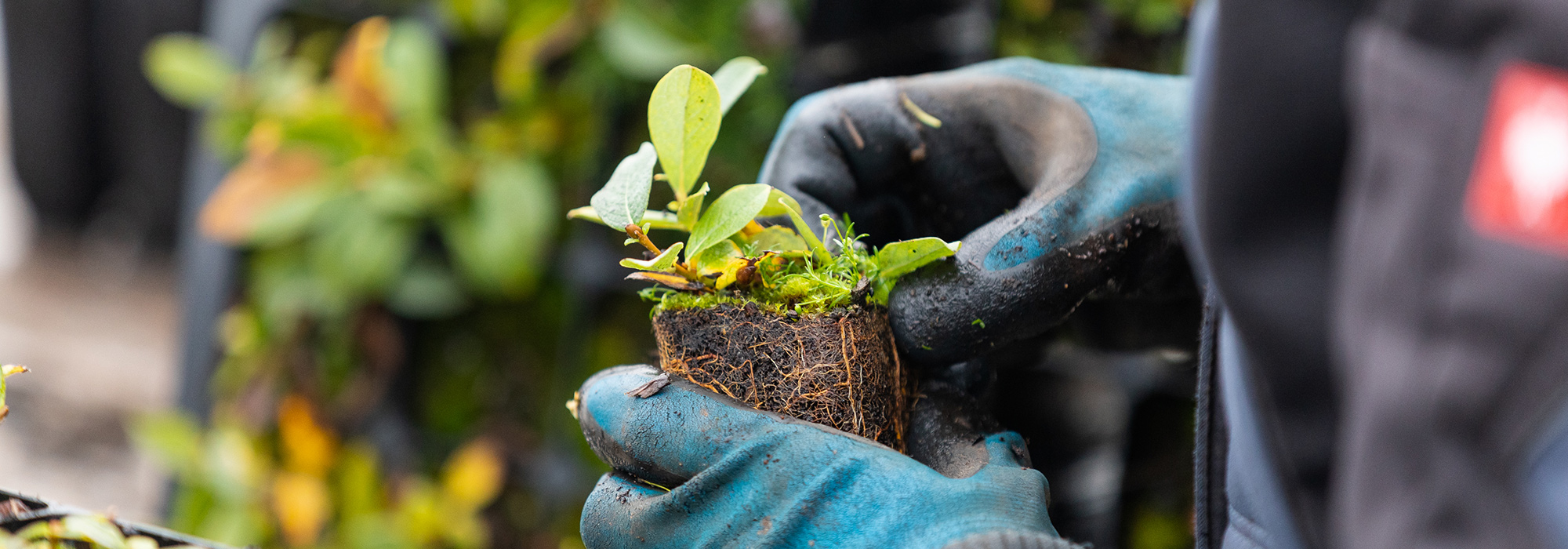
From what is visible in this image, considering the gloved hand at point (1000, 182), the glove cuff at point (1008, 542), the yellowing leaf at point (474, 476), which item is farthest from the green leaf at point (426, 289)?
the glove cuff at point (1008, 542)

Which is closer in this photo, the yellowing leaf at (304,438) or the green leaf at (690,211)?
the green leaf at (690,211)

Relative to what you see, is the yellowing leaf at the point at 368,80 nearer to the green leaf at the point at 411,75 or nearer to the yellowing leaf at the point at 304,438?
the green leaf at the point at 411,75

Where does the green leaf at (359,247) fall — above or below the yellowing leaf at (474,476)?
above

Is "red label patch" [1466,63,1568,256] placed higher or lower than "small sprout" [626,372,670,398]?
higher

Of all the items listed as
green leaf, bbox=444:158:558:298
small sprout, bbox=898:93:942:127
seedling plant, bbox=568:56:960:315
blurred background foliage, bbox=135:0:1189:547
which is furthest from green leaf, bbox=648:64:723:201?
green leaf, bbox=444:158:558:298

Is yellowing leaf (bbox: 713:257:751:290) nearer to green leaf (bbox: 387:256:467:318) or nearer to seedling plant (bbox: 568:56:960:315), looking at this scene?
seedling plant (bbox: 568:56:960:315)

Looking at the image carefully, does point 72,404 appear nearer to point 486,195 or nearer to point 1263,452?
point 486,195

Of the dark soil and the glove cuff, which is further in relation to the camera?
the dark soil
